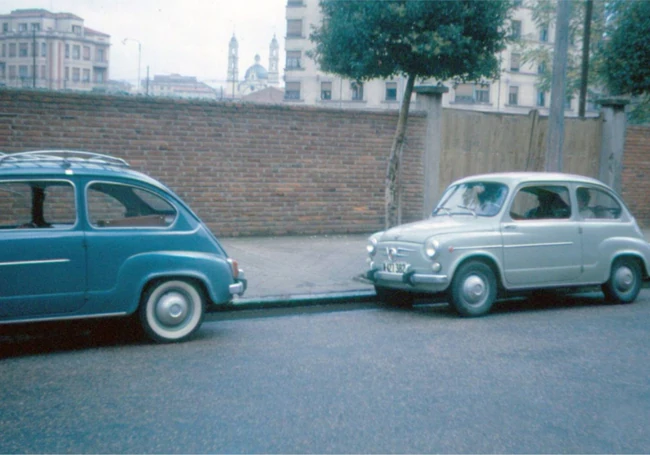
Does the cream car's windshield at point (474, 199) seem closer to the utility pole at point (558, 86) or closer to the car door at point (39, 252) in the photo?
the utility pole at point (558, 86)

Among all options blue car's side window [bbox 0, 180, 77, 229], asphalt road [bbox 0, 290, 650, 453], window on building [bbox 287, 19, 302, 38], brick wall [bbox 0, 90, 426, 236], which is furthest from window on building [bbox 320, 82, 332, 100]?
blue car's side window [bbox 0, 180, 77, 229]

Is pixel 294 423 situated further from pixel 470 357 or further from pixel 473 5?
pixel 473 5

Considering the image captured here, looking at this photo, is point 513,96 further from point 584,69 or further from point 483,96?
point 584,69

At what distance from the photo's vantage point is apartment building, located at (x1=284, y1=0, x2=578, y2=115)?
208ft

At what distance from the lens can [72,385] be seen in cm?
560

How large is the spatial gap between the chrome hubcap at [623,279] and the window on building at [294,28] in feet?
213

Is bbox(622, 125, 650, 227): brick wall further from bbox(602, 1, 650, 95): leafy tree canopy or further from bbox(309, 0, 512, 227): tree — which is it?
bbox(309, 0, 512, 227): tree

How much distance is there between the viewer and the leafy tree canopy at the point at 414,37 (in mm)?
10406

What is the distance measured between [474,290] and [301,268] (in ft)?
10.3

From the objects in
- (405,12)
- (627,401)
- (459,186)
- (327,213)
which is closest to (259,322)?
(459,186)

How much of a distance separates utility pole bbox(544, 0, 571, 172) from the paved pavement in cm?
329

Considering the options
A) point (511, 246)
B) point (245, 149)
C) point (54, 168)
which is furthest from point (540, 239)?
point (245, 149)

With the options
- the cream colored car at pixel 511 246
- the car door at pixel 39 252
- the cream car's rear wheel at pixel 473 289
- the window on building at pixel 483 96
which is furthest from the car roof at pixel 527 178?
the window on building at pixel 483 96

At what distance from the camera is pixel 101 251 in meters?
6.65
